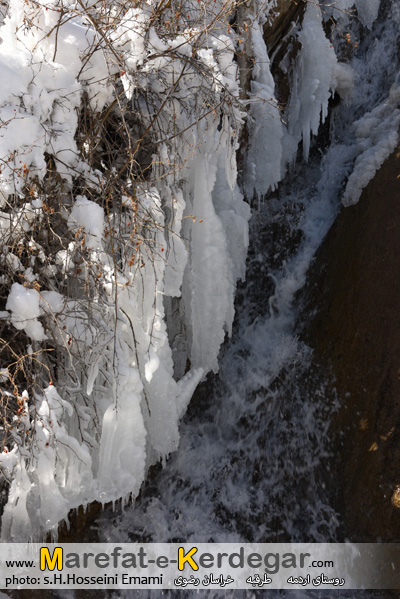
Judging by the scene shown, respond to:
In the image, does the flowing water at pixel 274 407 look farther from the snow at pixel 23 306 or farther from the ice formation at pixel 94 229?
the snow at pixel 23 306

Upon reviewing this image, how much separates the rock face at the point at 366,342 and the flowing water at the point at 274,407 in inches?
4.8

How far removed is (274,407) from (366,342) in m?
0.78

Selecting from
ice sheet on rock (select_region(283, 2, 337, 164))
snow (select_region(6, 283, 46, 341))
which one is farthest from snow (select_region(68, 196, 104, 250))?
ice sheet on rock (select_region(283, 2, 337, 164))

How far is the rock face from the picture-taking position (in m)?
3.23

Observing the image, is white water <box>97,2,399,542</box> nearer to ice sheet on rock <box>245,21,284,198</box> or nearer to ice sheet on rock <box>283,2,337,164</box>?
ice sheet on rock <box>283,2,337,164</box>

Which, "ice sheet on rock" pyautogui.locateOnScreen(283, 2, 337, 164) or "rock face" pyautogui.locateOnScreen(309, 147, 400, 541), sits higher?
"ice sheet on rock" pyautogui.locateOnScreen(283, 2, 337, 164)

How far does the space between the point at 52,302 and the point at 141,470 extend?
3.18 ft

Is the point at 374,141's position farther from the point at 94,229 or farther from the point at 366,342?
the point at 94,229

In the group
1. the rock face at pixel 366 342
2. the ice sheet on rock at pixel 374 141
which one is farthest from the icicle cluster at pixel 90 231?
the ice sheet on rock at pixel 374 141

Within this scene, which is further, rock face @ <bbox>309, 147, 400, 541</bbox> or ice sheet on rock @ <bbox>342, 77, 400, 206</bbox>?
ice sheet on rock @ <bbox>342, 77, 400, 206</bbox>

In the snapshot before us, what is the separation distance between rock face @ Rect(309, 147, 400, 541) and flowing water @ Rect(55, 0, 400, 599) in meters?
0.12

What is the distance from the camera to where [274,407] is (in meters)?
3.75

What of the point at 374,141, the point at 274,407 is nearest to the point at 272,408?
the point at 274,407

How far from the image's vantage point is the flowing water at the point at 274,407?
11.1ft
